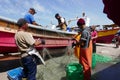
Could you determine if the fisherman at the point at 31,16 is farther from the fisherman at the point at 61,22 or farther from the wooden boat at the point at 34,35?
the fisherman at the point at 61,22

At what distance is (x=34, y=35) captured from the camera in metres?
10.9

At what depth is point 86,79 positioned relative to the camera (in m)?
7.34

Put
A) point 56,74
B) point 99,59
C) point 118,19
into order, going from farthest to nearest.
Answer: point 99,59
point 56,74
point 118,19

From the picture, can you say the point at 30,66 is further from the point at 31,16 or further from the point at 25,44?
the point at 31,16

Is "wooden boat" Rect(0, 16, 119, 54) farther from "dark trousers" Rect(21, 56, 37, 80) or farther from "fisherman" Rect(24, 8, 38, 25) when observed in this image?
"dark trousers" Rect(21, 56, 37, 80)

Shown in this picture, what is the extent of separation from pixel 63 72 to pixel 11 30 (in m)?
2.54

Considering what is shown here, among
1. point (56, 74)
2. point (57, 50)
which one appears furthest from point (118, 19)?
point (57, 50)

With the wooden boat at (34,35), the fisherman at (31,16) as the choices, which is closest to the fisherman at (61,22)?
the wooden boat at (34,35)

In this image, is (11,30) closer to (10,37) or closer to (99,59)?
(10,37)

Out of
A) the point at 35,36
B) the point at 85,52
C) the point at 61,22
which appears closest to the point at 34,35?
the point at 35,36

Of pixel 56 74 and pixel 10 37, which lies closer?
pixel 56 74

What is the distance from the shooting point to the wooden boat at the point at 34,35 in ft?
31.3

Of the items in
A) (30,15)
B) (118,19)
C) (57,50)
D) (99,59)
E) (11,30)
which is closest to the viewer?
(118,19)

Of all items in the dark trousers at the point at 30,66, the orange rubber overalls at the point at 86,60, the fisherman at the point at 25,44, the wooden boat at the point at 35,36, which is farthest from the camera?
the wooden boat at the point at 35,36
